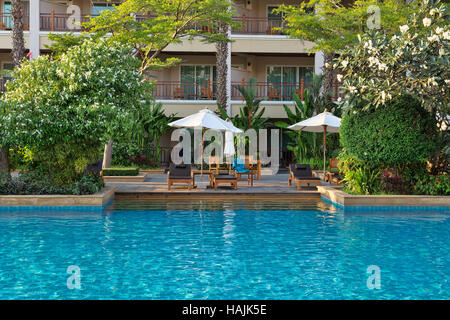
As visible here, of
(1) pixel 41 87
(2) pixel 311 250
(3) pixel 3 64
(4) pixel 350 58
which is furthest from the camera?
(3) pixel 3 64

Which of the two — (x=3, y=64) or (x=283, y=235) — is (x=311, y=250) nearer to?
(x=283, y=235)

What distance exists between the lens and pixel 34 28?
2786cm

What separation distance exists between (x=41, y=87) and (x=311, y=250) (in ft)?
27.0

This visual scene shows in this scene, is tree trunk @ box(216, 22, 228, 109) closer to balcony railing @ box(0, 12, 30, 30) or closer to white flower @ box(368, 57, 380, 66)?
balcony railing @ box(0, 12, 30, 30)

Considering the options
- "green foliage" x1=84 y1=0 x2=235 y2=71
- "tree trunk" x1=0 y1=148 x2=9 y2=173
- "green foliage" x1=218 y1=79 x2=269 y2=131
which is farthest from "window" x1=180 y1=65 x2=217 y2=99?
"tree trunk" x1=0 y1=148 x2=9 y2=173

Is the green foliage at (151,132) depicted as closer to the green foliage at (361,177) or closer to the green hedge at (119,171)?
the green hedge at (119,171)

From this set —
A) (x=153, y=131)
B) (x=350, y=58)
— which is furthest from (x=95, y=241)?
(x=153, y=131)

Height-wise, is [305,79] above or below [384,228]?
above

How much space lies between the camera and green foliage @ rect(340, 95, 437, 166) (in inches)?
550

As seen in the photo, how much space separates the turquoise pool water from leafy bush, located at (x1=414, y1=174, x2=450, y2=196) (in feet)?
3.58

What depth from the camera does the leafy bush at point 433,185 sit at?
566 inches

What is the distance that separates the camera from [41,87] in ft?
44.0
